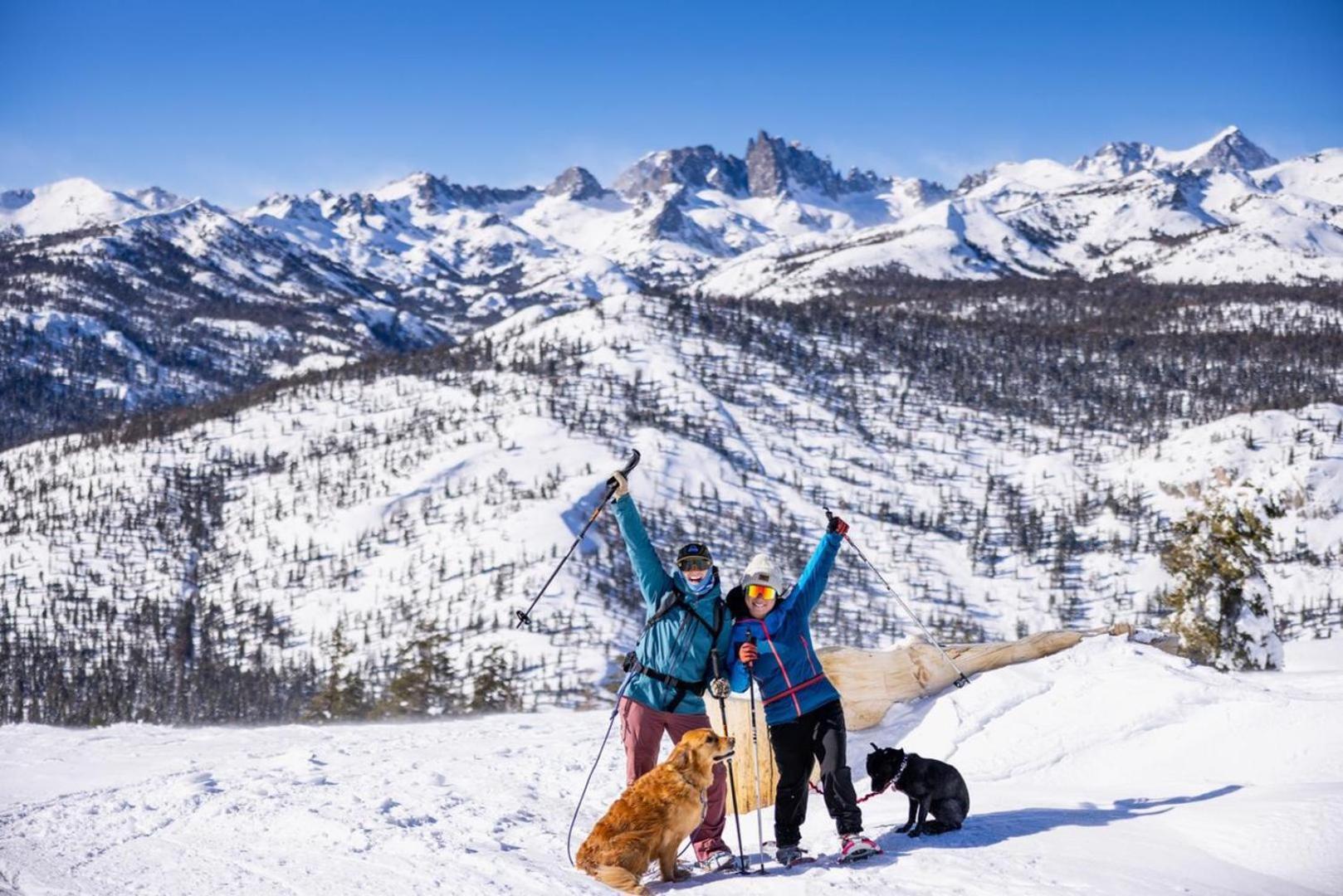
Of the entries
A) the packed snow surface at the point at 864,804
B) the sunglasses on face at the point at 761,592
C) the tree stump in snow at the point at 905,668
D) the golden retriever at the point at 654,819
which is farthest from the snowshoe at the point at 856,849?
the tree stump in snow at the point at 905,668

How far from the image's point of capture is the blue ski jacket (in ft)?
28.0

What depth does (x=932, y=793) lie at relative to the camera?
873cm

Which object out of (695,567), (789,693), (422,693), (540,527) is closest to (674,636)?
(695,567)

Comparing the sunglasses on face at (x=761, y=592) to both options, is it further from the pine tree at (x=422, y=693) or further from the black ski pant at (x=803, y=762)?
the pine tree at (x=422, y=693)

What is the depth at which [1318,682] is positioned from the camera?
12.5 meters

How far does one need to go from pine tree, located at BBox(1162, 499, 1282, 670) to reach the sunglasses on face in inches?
1050

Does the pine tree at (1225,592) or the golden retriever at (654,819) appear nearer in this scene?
the golden retriever at (654,819)

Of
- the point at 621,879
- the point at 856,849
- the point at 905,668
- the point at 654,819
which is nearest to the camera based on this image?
the point at 621,879

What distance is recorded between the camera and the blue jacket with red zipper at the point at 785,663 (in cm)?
844

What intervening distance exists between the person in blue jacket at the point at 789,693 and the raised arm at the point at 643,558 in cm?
65

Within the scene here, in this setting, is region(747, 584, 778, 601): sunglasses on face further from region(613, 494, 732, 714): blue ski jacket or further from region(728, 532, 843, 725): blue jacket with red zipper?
region(613, 494, 732, 714): blue ski jacket

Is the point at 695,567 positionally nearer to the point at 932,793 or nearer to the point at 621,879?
the point at 621,879

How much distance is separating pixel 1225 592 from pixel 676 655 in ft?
95.0

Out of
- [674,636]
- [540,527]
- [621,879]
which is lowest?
[540,527]
